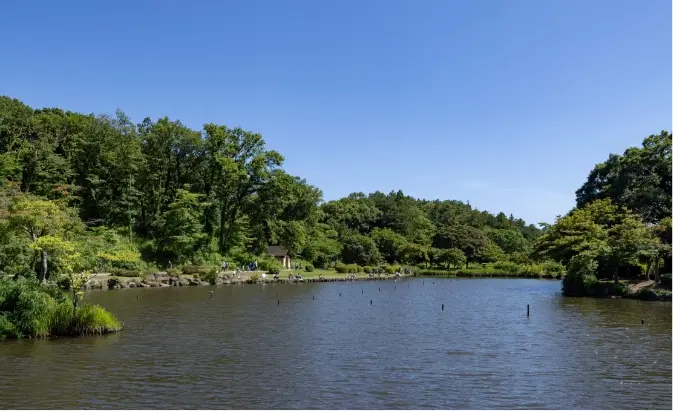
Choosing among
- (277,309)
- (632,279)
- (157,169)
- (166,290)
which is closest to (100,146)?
(157,169)

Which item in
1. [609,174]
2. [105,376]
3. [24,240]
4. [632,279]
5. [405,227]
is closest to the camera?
[105,376]

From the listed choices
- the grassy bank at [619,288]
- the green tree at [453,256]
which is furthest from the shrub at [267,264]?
the grassy bank at [619,288]

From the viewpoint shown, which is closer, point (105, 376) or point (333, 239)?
point (105, 376)

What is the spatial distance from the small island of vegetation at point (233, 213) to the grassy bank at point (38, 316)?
751 cm

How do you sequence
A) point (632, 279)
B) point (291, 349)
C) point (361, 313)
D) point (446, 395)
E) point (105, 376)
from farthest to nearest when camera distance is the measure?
point (632, 279)
point (361, 313)
point (291, 349)
point (105, 376)
point (446, 395)

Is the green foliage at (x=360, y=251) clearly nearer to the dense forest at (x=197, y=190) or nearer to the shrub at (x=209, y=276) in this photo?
the dense forest at (x=197, y=190)

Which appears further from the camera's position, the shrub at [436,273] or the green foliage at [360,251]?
the green foliage at [360,251]

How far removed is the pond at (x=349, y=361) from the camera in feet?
47.1

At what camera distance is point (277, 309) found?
3369 cm

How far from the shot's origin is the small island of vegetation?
44.0 m

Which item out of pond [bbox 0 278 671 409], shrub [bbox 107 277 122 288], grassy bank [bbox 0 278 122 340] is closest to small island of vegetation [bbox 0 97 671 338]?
shrub [bbox 107 277 122 288]

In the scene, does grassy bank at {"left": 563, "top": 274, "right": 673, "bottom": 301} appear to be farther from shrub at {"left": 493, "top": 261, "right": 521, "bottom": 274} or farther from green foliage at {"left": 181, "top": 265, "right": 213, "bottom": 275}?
green foliage at {"left": 181, "top": 265, "right": 213, "bottom": 275}

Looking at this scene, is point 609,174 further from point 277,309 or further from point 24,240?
point 24,240

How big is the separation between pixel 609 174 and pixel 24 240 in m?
60.5
